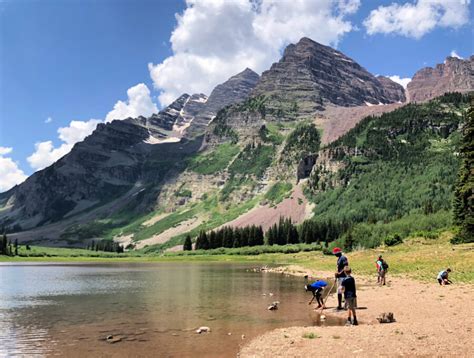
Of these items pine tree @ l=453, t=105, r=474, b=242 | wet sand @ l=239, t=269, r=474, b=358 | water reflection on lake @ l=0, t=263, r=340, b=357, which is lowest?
water reflection on lake @ l=0, t=263, r=340, b=357

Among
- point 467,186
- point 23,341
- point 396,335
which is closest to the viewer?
point 396,335

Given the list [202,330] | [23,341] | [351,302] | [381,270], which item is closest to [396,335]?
[351,302]

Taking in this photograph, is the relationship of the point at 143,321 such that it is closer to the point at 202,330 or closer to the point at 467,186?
the point at 202,330

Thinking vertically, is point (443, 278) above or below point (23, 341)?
above

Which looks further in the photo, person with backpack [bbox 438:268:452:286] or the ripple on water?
person with backpack [bbox 438:268:452:286]

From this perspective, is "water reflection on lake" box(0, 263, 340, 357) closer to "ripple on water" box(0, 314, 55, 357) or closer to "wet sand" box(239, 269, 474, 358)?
"ripple on water" box(0, 314, 55, 357)

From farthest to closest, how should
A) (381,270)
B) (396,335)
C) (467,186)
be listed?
(467,186), (381,270), (396,335)

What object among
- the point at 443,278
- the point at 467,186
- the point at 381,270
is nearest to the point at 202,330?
the point at 443,278

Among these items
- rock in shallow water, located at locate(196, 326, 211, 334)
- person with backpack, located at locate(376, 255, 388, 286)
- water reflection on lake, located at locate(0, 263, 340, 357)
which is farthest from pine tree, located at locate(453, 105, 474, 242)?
rock in shallow water, located at locate(196, 326, 211, 334)

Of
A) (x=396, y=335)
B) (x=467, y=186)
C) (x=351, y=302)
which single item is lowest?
(x=396, y=335)

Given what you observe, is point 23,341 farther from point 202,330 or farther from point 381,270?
point 381,270

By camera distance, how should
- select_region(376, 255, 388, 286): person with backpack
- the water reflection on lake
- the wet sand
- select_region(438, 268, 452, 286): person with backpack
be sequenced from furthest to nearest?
select_region(376, 255, 388, 286): person with backpack
select_region(438, 268, 452, 286): person with backpack
the water reflection on lake
the wet sand

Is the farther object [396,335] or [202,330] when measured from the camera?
[202,330]

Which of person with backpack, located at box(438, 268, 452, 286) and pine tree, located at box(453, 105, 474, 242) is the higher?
pine tree, located at box(453, 105, 474, 242)
